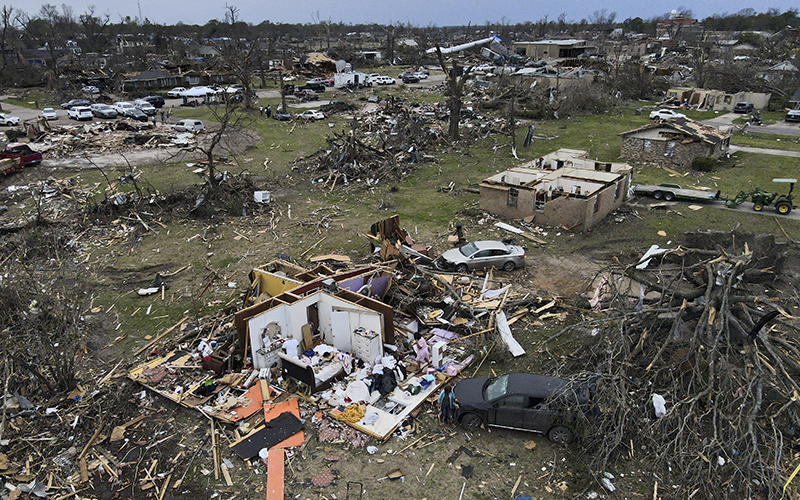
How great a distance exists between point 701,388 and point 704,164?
886 inches

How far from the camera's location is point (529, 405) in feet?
34.1

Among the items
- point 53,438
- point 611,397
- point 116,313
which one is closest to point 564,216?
point 611,397

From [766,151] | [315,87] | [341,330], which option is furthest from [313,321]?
[315,87]

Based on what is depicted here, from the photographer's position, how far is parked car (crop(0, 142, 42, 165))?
29.2 metres

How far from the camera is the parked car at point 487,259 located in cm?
1748

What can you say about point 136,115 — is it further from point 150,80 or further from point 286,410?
point 286,410

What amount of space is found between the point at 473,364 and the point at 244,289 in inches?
319

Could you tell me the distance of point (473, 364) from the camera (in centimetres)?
1288

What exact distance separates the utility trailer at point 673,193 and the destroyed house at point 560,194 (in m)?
1.35

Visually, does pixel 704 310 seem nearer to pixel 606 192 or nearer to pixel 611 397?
pixel 611 397

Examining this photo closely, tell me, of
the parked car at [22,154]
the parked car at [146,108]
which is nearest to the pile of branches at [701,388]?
the parked car at [22,154]

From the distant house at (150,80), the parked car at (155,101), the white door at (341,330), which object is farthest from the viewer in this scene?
the distant house at (150,80)

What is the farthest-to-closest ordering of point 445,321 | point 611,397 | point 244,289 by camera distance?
point 244,289 → point 445,321 → point 611,397

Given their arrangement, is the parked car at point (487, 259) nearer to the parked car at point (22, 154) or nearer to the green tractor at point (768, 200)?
the green tractor at point (768, 200)
